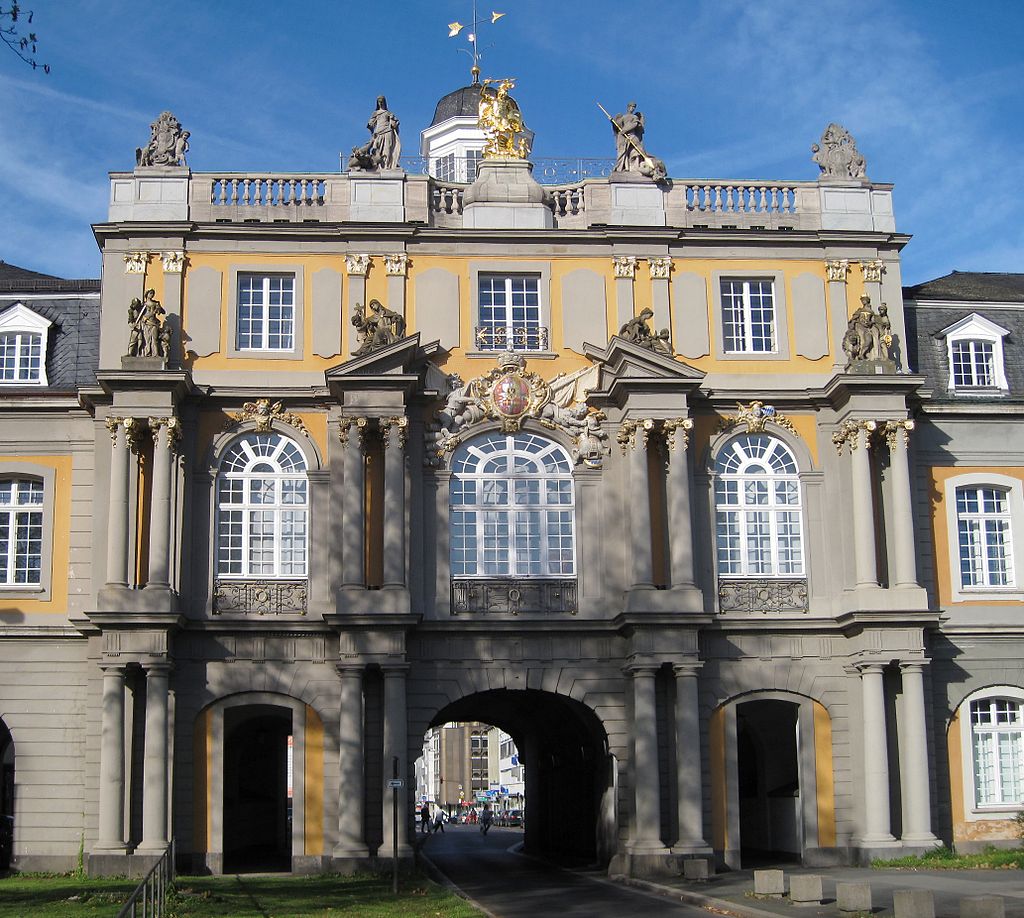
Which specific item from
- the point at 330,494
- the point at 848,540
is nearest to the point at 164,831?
the point at 330,494

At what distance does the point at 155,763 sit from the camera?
101 ft

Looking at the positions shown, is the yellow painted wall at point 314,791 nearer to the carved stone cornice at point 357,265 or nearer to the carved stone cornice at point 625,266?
the carved stone cornice at point 357,265

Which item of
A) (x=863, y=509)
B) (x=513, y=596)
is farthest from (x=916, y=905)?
(x=513, y=596)

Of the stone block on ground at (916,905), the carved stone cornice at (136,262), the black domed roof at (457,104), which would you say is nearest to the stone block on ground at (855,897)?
the stone block on ground at (916,905)

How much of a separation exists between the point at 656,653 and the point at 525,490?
4609mm

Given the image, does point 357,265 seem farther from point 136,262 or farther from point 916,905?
point 916,905

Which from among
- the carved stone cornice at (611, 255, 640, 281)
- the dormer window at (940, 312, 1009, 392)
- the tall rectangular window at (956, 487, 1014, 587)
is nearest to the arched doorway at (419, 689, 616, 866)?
the tall rectangular window at (956, 487, 1014, 587)

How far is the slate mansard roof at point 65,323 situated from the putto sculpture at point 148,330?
2.43m

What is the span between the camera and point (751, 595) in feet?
110

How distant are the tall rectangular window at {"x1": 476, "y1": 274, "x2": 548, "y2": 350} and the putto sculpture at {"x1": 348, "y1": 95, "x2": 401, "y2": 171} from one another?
3.40 meters

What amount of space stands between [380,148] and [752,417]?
10.2 meters

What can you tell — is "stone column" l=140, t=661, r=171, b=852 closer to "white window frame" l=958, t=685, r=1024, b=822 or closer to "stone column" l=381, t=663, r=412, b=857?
"stone column" l=381, t=663, r=412, b=857

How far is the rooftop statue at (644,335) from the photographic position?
33531 millimetres

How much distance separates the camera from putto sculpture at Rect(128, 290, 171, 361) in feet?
107
